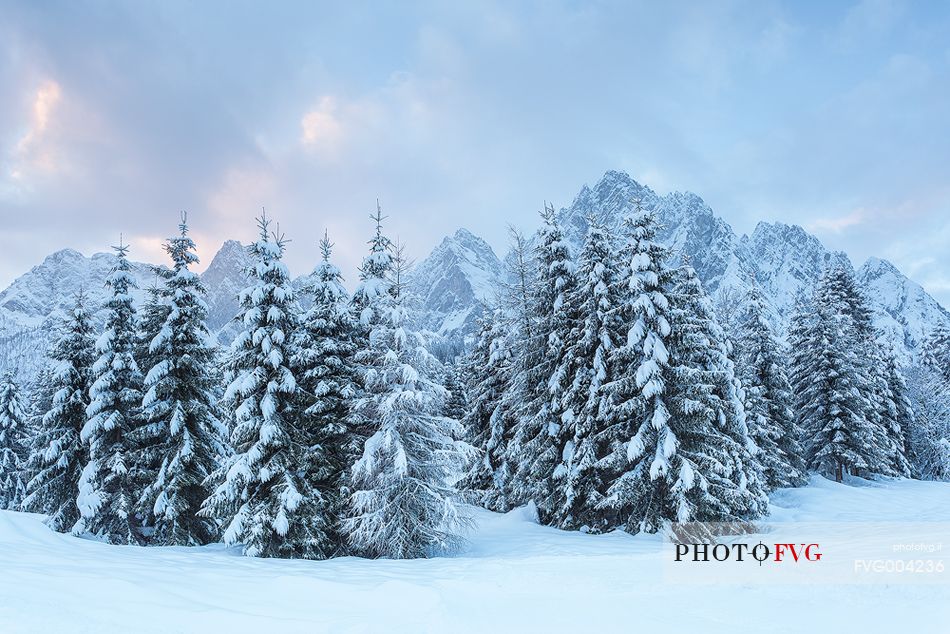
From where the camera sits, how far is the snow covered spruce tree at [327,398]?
16.1 meters

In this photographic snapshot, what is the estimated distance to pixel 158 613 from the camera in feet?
18.5

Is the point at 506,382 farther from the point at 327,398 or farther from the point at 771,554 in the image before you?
the point at 771,554

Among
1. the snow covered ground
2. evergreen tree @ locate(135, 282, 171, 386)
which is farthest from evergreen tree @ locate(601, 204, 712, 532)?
evergreen tree @ locate(135, 282, 171, 386)

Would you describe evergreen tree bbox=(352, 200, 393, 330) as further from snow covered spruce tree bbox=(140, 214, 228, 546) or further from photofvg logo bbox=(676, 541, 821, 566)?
photofvg logo bbox=(676, 541, 821, 566)

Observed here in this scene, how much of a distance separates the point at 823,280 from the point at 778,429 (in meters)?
18.3

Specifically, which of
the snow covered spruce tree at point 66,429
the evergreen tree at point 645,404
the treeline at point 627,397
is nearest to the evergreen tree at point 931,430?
the treeline at point 627,397

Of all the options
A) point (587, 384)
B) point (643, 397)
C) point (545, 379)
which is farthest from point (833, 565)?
point (545, 379)

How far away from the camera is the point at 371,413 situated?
53.3 ft

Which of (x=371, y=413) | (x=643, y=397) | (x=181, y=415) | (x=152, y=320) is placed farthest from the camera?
(x=152, y=320)

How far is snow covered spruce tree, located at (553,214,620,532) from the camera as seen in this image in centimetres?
1872

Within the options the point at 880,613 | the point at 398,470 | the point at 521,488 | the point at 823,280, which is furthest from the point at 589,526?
the point at 823,280

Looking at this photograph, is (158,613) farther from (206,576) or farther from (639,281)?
(639,281)

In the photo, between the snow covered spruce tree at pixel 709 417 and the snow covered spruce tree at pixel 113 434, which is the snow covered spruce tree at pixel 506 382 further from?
the snow covered spruce tree at pixel 113 434

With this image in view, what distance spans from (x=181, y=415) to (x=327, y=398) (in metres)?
6.09
